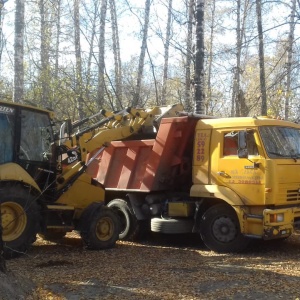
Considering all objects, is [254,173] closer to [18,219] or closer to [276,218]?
[276,218]

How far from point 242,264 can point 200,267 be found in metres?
0.82

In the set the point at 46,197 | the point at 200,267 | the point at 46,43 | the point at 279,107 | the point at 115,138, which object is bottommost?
the point at 200,267

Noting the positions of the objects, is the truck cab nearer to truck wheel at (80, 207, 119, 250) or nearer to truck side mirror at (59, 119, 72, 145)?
truck wheel at (80, 207, 119, 250)

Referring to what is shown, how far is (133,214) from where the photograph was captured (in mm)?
10758

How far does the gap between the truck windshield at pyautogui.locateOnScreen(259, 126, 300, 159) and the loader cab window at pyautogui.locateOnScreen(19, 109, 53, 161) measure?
4.19 metres

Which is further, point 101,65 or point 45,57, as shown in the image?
point 45,57

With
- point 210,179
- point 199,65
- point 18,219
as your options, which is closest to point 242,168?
point 210,179

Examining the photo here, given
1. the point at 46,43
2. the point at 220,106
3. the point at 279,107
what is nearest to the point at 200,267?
the point at 279,107

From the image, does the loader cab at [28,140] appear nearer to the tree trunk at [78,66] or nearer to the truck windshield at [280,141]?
the truck windshield at [280,141]

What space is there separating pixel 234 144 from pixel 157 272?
3344 millimetres

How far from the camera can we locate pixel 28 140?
870 centimetres

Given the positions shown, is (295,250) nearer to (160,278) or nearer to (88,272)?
(160,278)

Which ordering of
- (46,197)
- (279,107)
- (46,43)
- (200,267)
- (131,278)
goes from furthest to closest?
1. (46,43)
2. (279,107)
3. (46,197)
4. (200,267)
5. (131,278)

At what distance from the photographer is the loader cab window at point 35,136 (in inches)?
339
